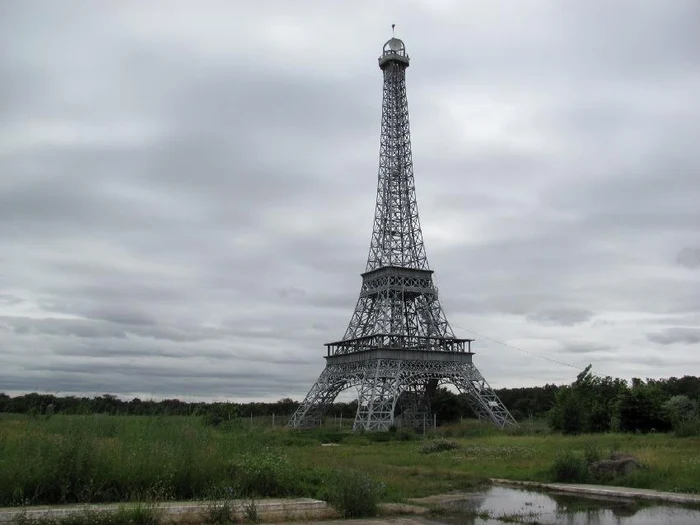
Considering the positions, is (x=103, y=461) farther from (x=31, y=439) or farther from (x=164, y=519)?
(x=164, y=519)

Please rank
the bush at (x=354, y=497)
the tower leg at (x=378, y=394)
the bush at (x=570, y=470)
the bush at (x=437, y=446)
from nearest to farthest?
the bush at (x=354, y=497)
the bush at (x=570, y=470)
the bush at (x=437, y=446)
the tower leg at (x=378, y=394)

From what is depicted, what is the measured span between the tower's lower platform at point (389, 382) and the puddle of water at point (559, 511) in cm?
3711

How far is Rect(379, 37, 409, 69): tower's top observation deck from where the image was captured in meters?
68.5

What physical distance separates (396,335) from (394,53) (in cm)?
2907

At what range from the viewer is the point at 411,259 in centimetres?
6700

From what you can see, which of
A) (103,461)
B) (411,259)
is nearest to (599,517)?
(103,461)

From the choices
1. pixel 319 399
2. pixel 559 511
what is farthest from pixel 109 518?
pixel 319 399

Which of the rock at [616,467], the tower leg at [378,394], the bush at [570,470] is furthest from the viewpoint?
the tower leg at [378,394]

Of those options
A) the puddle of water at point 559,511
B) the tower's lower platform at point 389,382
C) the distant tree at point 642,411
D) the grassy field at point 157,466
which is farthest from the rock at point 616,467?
the tower's lower platform at point 389,382

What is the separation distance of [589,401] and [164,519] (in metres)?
36.7

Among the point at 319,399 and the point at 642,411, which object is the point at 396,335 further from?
the point at 642,411

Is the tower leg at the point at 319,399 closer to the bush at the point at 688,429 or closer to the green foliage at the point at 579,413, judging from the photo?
the green foliage at the point at 579,413

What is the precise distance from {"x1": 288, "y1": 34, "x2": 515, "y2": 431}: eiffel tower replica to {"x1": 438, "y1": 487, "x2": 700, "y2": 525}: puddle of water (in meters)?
37.9

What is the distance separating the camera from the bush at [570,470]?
1941 cm
